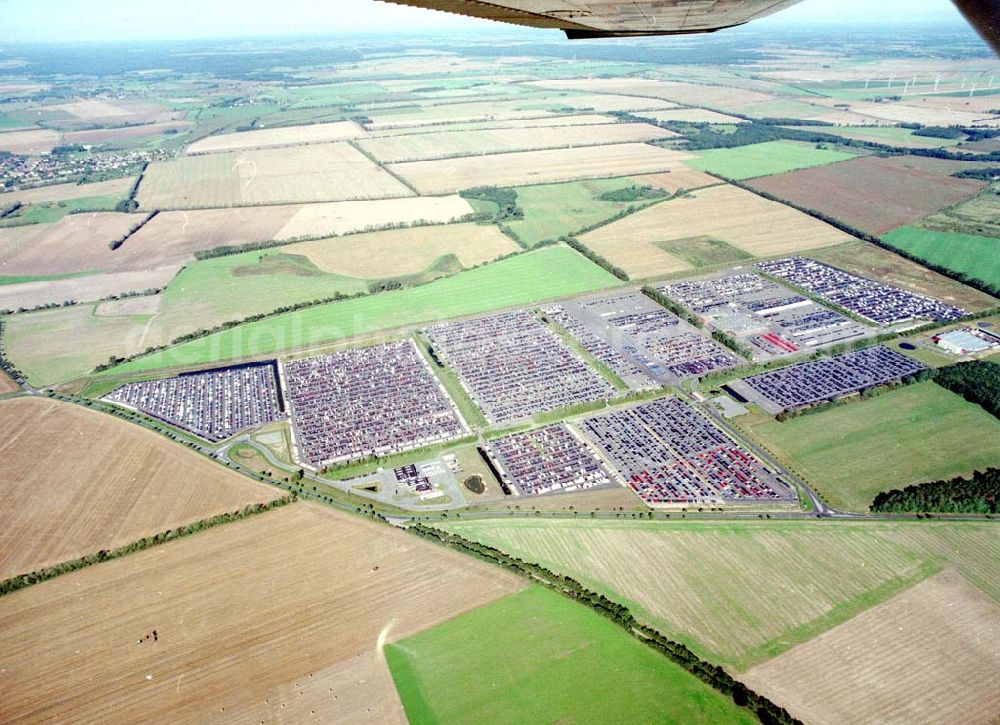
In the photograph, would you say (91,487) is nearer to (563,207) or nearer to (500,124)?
(563,207)

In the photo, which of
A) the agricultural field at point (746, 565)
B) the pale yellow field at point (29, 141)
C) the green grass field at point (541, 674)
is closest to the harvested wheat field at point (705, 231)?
the agricultural field at point (746, 565)

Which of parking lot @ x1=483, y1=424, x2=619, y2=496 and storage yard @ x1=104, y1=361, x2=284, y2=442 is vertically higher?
storage yard @ x1=104, y1=361, x2=284, y2=442

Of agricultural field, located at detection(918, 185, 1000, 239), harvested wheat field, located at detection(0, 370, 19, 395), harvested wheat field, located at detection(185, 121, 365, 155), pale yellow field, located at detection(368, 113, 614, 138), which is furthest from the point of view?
pale yellow field, located at detection(368, 113, 614, 138)

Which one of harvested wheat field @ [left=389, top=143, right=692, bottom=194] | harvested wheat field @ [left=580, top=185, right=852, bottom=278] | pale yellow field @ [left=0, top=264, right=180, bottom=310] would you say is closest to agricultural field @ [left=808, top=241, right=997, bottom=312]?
harvested wheat field @ [left=580, top=185, right=852, bottom=278]

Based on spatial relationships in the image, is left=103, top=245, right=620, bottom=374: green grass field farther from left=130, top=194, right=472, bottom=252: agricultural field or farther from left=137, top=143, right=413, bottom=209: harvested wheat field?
left=137, top=143, right=413, bottom=209: harvested wheat field

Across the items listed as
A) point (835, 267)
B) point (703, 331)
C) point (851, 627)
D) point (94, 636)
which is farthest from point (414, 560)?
point (835, 267)

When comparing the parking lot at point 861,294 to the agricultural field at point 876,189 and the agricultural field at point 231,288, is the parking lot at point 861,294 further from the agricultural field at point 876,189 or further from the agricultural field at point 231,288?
the agricultural field at point 231,288

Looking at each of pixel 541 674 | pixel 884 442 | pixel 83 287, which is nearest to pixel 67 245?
pixel 83 287
